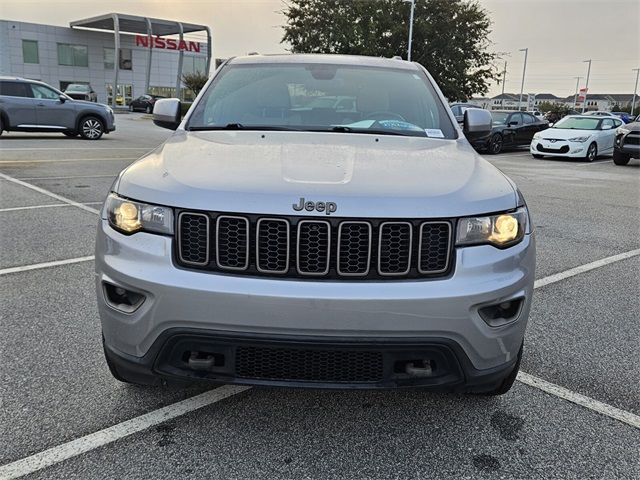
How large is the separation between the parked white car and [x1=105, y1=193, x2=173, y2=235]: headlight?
1668 cm

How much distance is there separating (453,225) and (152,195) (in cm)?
120

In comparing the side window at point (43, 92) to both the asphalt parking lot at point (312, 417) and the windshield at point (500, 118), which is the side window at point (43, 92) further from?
the asphalt parking lot at point (312, 417)

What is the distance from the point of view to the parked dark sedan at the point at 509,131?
17750mm

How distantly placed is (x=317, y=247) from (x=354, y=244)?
141 mm

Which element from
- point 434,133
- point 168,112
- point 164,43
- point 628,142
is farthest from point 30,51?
point 434,133

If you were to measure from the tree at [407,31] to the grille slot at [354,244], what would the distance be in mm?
30987

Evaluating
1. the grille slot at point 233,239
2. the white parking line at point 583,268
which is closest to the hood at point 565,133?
the white parking line at point 583,268

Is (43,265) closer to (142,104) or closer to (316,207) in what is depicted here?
(316,207)

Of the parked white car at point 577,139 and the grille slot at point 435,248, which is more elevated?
the grille slot at point 435,248

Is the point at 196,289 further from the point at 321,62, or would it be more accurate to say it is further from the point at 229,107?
the point at 321,62

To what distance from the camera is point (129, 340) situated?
87.2 inches

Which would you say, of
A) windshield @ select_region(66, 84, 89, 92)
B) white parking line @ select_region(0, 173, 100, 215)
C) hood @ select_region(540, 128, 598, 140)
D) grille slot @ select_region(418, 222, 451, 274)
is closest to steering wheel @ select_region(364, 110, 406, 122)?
grille slot @ select_region(418, 222, 451, 274)

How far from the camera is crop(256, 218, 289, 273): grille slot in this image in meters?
2.12

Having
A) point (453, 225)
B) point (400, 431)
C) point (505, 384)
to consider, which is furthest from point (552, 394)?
point (453, 225)
